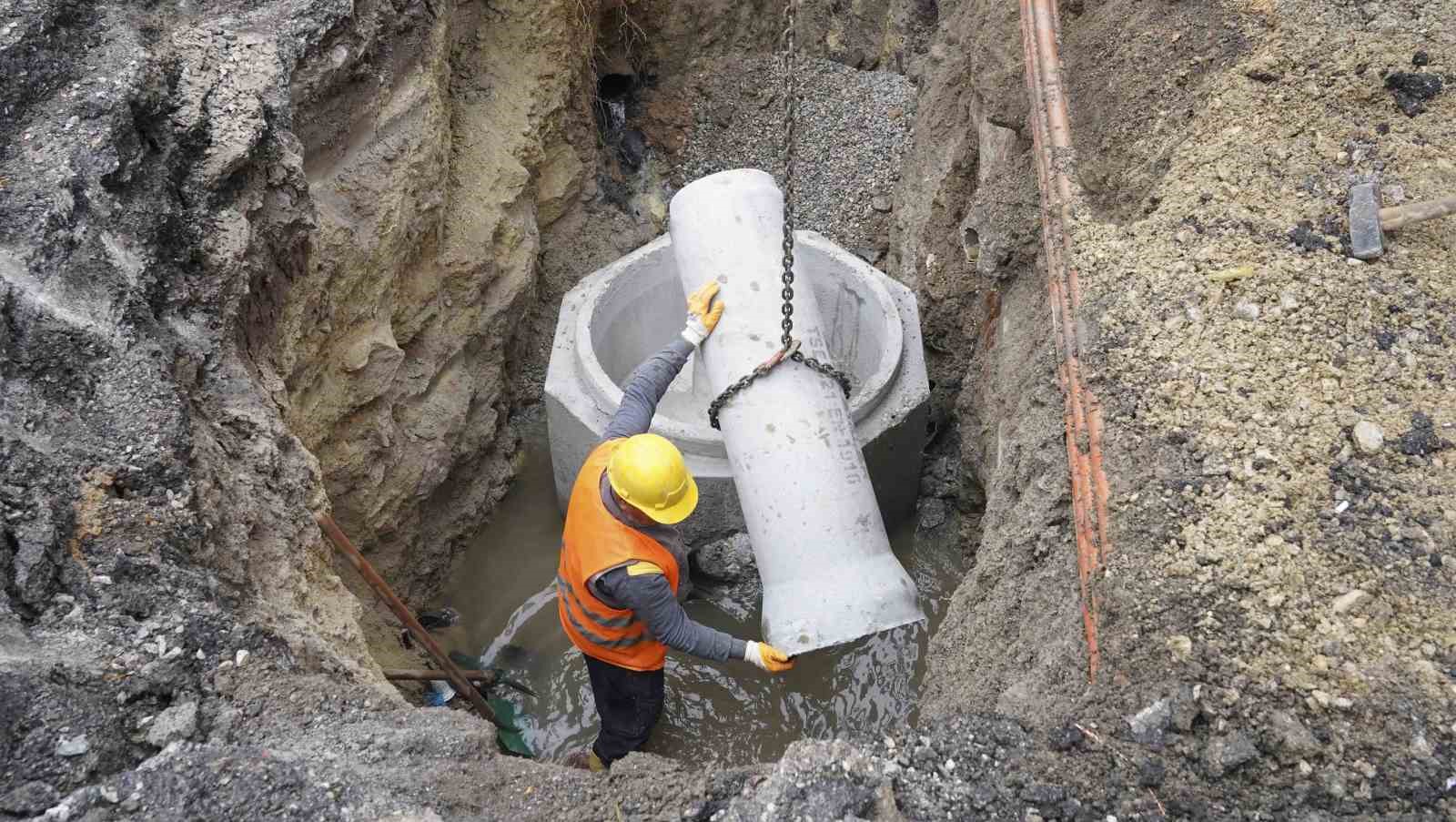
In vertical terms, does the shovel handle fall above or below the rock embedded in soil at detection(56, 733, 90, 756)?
below

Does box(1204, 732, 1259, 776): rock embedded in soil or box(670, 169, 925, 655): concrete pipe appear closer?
box(1204, 732, 1259, 776): rock embedded in soil

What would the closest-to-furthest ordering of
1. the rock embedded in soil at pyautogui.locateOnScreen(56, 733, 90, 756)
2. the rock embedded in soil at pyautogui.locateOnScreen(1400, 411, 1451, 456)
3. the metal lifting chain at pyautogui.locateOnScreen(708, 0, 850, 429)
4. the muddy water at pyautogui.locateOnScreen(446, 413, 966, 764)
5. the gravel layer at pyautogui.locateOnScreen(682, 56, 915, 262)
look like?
1. the rock embedded in soil at pyautogui.locateOnScreen(56, 733, 90, 756)
2. the rock embedded in soil at pyautogui.locateOnScreen(1400, 411, 1451, 456)
3. the metal lifting chain at pyautogui.locateOnScreen(708, 0, 850, 429)
4. the muddy water at pyautogui.locateOnScreen(446, 413, 966, 764)
5. the gravel layer at pyautogui.locateOnScreen(682, 56, 915, 262)

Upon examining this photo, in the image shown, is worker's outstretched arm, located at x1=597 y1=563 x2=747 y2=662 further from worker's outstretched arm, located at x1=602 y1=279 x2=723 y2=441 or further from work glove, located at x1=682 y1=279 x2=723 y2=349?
work glove, located at x1=682 y1=279 x2=723 y2=349

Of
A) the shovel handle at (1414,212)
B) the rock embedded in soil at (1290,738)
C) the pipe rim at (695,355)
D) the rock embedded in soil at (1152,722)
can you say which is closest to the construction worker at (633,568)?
the pipe rim at (695,355)

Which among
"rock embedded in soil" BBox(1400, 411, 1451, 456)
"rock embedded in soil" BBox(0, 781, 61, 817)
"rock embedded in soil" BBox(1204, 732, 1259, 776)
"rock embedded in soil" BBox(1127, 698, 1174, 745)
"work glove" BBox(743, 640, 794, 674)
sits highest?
"rock embedded in soil" BBox(0, 781, 61, 817)

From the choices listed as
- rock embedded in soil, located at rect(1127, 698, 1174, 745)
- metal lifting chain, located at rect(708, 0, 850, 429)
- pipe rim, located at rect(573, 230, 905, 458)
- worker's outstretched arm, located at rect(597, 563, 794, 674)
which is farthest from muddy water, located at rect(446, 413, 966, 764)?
rock embedded in soil, located at rect(1127, 698, 1174, 745)

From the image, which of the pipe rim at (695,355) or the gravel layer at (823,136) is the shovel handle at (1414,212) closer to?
the pipe rim at (695,355)

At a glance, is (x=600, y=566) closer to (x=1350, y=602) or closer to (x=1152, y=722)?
(x=1152, y=722)

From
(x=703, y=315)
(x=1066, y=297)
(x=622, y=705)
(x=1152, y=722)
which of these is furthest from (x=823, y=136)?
(x=1152, y=722)

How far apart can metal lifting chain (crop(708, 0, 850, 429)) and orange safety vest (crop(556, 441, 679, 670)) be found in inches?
25.5

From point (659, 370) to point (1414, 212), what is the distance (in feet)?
9.10

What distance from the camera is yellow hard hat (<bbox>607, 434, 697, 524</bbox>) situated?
3.19 meters

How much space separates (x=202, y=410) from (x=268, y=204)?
1105 mm

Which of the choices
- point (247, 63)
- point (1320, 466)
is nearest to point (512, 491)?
point (247, 63)
